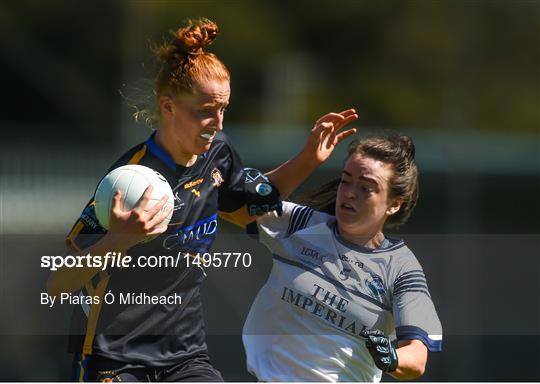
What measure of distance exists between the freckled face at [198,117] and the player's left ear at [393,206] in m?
0.68

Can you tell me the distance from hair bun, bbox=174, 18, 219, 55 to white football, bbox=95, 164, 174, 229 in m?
0.43

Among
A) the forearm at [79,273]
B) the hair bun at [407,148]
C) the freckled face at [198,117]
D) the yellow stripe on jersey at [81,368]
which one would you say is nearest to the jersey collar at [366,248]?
the hair bun at [407,148]

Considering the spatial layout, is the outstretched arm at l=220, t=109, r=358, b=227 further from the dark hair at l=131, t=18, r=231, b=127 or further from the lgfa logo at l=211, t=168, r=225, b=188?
the dark hair at l=131, t=18, r=231, b=127

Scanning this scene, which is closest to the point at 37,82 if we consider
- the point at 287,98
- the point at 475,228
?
the point at 287,98

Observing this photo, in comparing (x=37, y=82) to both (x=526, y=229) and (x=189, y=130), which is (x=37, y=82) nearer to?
(x=526, y=229)

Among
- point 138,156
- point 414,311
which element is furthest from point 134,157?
point 414,311

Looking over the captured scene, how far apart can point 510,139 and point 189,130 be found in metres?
6.88

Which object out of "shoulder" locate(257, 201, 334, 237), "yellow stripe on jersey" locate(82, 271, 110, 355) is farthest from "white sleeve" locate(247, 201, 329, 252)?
"yellow stripe on jersey" locate(82, 271, 110, 355)

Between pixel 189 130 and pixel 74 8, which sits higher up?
pixel 74 8

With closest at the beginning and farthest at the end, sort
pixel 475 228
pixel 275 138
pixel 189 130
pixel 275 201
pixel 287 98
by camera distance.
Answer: pixel 189 130, pixel 275 201, pixel 475 228, pixel 275 138, pixel 287 98

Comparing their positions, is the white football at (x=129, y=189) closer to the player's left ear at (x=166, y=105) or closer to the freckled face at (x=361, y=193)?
the player's left ear at (x=166, y=105)

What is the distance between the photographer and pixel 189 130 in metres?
3.46

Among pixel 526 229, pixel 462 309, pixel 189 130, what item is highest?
pixel 189 130

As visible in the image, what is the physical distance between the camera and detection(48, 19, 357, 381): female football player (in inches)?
135
